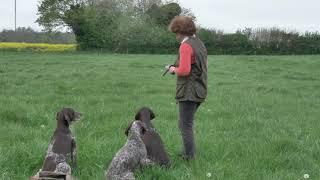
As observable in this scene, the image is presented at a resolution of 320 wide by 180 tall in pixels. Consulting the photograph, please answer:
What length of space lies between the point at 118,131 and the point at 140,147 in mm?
3072

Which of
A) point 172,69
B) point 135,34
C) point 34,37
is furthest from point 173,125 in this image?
point 34,37

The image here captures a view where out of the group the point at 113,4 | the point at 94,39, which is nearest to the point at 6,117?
the point at 94,39

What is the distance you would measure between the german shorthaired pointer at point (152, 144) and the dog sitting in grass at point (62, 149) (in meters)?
0.88

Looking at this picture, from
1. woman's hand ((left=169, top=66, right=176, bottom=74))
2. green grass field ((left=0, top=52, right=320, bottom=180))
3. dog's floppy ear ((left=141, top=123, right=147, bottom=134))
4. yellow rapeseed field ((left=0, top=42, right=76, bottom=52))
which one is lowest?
green grass field ((left=0, top=52, right=320, bottom=180))

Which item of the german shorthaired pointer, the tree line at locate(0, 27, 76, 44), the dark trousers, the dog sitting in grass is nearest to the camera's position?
the dog sitting in grass

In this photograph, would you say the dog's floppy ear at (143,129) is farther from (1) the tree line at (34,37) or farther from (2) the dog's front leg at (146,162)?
(1) the tree line at (34,37)

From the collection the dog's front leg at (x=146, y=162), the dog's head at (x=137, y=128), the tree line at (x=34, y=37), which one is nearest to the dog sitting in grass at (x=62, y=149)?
the dog's head at (x=137, y=128)

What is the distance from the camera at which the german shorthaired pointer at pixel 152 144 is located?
6.99 metres

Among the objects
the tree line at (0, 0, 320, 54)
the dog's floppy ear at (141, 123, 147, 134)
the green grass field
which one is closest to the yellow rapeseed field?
the tree line at (0, 0, 320, 54)

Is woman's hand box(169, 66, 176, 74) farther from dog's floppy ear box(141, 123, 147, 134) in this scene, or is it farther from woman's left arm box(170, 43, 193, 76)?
dog's floppy ear box(141, 123, 147, 134)

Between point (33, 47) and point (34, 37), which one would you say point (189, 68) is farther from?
point (34, 37)

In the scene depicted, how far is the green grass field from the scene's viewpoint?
23.8 feet

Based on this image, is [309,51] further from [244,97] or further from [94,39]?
[244,97]

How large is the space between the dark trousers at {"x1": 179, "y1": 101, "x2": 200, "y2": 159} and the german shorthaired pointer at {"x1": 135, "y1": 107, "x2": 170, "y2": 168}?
53 centimetres
